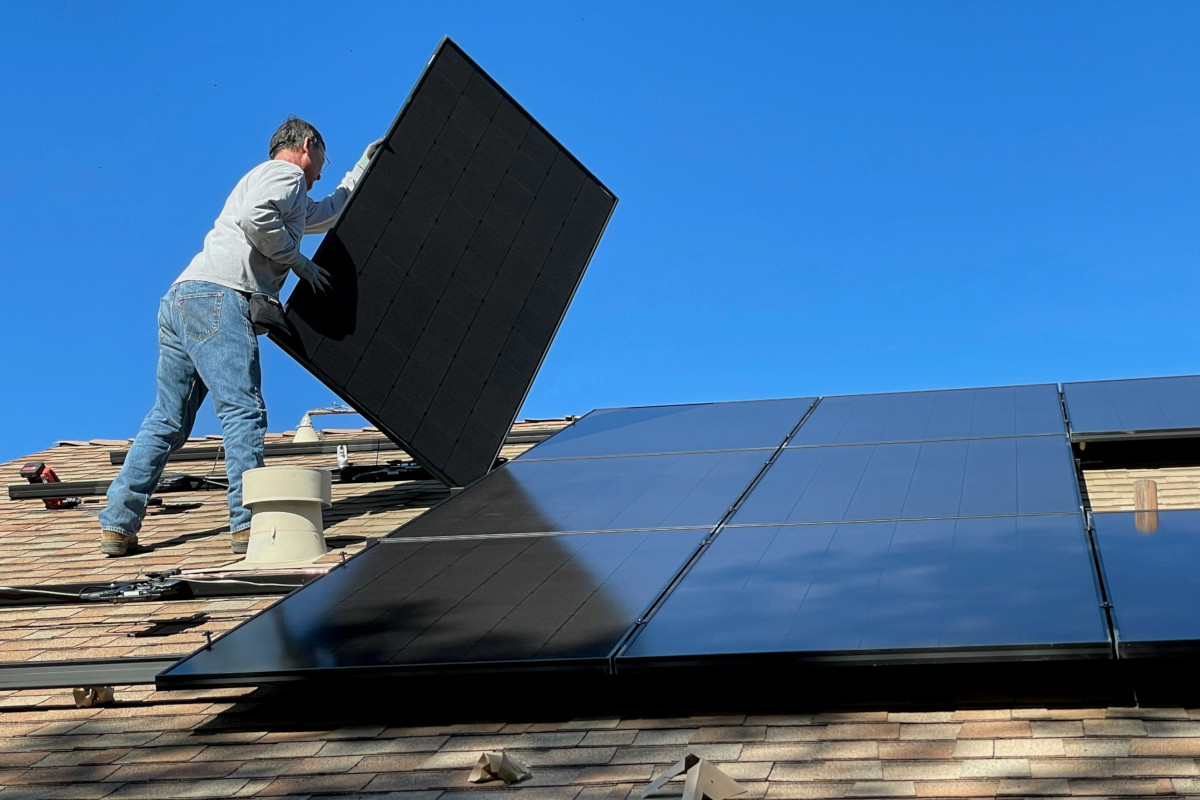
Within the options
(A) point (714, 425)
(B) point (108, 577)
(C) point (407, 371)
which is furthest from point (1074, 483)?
(B) point (108, 577)

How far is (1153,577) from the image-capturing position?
4.13 m

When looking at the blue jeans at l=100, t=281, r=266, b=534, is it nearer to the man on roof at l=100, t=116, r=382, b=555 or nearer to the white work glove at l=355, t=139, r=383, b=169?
the man on roof at l=100, t=116, r=382, b=555

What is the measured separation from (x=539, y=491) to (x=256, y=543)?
1385 mm

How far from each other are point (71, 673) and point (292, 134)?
3.77 metres

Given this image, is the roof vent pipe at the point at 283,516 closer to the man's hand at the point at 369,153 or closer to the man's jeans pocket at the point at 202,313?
the man's jeans pocket at the point at 202,313

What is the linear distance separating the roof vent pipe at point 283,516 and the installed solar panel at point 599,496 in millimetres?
622

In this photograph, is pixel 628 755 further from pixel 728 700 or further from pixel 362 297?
pixel 362 297

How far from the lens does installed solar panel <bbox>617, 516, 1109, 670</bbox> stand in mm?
3758

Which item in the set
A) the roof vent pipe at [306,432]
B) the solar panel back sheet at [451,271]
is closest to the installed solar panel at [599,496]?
the solar panel back sheet at [451,271]

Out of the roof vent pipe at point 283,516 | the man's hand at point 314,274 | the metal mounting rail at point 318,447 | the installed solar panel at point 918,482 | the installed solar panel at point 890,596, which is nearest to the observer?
the installed solar panel at point 890,596

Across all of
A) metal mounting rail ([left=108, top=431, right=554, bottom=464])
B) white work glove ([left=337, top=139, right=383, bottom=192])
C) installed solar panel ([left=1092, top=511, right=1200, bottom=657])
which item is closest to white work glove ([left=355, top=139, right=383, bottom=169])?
white work glove ([left=337, top=139, right=383, bottom=192])

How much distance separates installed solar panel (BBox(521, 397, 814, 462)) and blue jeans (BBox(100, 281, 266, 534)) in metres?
1.56

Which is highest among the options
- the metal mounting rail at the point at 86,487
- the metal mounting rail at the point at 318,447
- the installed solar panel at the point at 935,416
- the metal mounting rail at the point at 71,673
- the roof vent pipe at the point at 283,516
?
the metal mounting rail at the point at 318,447

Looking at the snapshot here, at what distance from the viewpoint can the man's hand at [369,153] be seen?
7637 mm
